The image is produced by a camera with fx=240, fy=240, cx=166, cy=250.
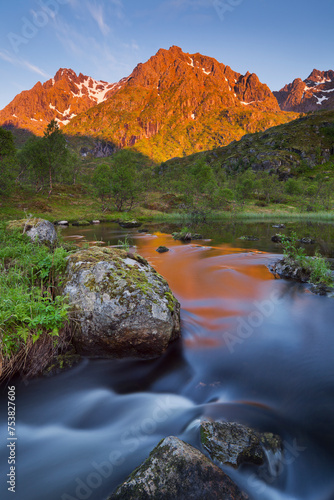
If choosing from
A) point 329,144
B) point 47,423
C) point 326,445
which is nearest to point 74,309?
point 47,423

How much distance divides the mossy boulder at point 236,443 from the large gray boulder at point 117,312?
208cm

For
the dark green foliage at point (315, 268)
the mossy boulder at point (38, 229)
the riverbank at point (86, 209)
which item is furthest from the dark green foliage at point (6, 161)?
the dark green foliage at point (315, 268)

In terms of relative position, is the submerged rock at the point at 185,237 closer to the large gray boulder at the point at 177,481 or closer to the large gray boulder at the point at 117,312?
the large gray boulder at the point at 117,312

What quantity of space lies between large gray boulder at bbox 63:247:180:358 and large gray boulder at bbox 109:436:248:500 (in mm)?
2461

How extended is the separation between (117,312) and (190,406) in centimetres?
217

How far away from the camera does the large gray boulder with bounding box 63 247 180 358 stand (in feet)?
16.3

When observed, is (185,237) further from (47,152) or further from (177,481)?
(47,152)

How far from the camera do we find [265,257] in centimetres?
1661

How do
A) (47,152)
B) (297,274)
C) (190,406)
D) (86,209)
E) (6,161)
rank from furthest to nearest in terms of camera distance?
(47,152)
(86,209)
(6,161)
(297,274)
(190,406)

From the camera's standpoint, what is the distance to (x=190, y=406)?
4.15 meters

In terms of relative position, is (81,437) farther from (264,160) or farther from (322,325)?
(264,160)

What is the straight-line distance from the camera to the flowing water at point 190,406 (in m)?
3.00

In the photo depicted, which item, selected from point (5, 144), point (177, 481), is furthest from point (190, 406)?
point (5, 144)

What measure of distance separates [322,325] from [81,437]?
6.76m
